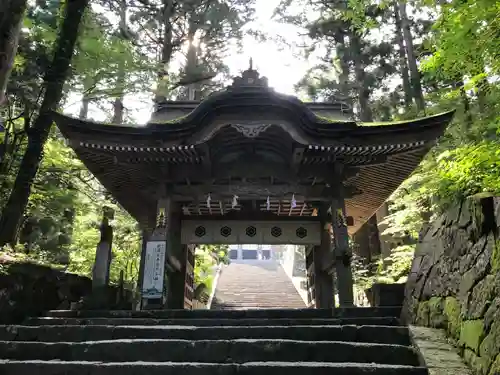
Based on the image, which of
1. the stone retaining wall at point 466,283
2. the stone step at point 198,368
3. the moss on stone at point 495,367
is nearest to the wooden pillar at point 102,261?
the stone step at point 198,368

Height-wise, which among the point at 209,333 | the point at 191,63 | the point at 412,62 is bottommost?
the point at 209,333

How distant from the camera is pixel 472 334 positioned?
12.7 feet

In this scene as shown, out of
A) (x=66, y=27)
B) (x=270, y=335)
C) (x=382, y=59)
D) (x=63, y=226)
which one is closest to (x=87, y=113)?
(x=63, y=226)

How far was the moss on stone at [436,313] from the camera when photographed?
185 inches

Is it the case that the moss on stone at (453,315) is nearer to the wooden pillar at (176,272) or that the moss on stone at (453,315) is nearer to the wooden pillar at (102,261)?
the wooden pillar at (102,261)

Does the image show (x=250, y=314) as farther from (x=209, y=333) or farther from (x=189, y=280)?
(x=189, y=280)

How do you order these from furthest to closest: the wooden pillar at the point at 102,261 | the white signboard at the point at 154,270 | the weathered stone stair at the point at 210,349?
the white signboard at the point at 154,270 → the wooden pillar at the point at 102,261 → the weathered stone stair at the point at 210,349

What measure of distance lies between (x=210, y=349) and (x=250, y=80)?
21.0ft

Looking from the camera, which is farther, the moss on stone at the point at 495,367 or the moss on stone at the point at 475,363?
the moss on stone at the point at 475,363

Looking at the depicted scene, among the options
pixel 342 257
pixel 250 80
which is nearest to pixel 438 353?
pixel 342 257

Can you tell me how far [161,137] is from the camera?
8.67 meters

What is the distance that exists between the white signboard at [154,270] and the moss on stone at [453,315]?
5.64 meters

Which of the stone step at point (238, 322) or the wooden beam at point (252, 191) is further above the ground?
the wooden beam at point (252, 191)

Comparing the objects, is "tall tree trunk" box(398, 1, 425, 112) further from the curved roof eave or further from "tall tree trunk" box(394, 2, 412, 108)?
the curved roof eave
